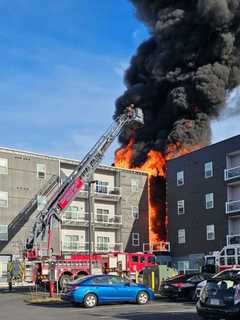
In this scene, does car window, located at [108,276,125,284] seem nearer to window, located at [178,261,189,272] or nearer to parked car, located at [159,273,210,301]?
parked car, located at [159,273,210,301]

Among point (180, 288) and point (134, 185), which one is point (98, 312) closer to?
point (180, 288)

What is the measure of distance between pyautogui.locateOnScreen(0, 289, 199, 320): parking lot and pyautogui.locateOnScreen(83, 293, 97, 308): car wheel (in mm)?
303

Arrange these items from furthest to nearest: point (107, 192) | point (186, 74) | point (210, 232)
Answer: point (186, 74)
point (107, 192)
point (210, 232)

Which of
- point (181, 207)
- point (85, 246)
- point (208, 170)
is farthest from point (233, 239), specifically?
point (85, 246)

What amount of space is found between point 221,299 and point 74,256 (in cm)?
2092

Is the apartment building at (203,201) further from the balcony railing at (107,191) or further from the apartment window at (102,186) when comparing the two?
the apartment window at (102,186)

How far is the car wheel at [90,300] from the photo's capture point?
21766 mm

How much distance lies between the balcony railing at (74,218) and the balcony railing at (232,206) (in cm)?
1378

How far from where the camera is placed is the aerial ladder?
3815cm

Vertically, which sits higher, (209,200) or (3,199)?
(3,199)

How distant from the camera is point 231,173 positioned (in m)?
43.6

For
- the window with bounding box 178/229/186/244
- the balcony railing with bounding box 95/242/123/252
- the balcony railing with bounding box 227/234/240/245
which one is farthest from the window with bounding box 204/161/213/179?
the balcony railing with bounding box 95/242/123/252

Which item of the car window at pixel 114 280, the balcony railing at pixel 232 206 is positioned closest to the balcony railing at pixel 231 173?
the balcony railing at pixel 232 206

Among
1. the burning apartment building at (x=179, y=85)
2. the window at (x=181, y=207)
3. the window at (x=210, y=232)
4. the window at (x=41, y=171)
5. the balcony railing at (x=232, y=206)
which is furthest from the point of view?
the burning apartment building at (x=179, y=85)
